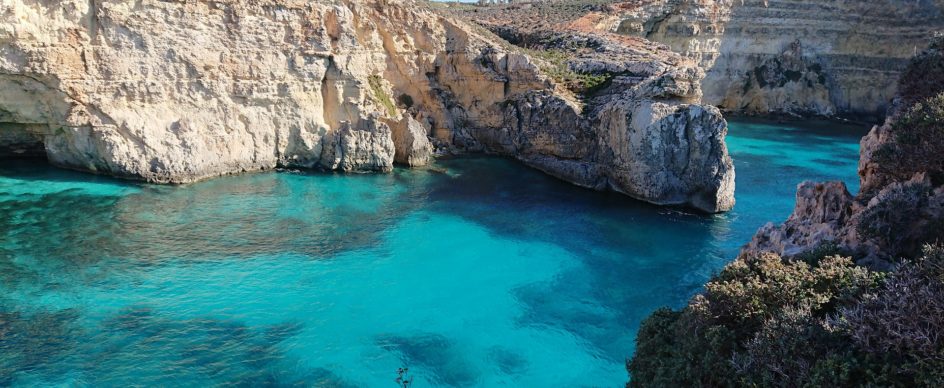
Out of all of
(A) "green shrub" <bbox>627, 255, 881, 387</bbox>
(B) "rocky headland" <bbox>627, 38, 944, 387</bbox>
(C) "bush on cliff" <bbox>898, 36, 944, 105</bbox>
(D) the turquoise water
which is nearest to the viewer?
(B) "rocky headland" <bbox>627, 38, 944, 387</bbox>

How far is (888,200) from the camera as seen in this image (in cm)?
1059

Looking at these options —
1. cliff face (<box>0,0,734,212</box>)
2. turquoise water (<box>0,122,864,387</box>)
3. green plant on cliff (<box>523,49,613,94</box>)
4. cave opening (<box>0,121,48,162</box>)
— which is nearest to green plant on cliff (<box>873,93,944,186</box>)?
turquoise water (<box>0,122,864,387</box>)

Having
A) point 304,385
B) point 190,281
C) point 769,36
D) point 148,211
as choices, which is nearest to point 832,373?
point 304,385

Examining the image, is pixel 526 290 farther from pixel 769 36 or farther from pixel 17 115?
pixel 769 36

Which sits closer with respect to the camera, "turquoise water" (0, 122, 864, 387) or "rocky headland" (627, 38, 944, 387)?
"rocky headland" (627, 38, 944, 387)

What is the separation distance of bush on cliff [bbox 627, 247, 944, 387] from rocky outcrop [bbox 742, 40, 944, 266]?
128 centimetres

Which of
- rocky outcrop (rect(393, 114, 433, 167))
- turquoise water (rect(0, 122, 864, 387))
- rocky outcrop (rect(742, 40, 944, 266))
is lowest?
turquoise water (rect(0, 122, 864, 387))

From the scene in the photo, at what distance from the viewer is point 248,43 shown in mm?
29984

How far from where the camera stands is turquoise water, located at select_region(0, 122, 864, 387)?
14.9 m

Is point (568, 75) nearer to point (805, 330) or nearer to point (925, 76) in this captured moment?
point (925, 76)

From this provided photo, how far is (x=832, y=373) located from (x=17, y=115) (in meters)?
31.7

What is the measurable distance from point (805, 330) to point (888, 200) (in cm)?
436

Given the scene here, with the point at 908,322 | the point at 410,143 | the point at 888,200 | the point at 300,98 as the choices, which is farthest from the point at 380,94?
the point at 908,322

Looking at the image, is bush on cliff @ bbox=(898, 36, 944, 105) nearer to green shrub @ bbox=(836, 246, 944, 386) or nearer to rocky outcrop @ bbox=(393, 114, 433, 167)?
green shrub @ bbox=(836, 246, 944, 386)
